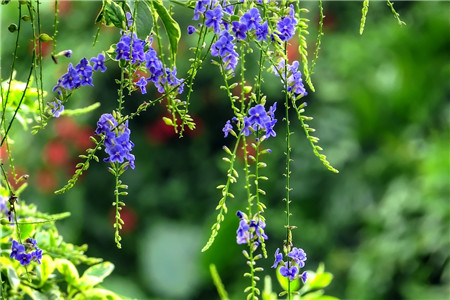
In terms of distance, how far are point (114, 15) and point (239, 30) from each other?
15cm

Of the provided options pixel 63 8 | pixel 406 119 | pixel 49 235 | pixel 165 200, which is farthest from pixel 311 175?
pixel 49 235

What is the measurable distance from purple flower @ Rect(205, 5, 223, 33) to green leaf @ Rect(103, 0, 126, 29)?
0.39 feet

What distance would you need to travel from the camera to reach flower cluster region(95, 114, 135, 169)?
3.10 ft

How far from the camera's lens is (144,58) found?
0.98m

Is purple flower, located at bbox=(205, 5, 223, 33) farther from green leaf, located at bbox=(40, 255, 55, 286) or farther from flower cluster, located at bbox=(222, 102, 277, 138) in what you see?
green leaf, located at bbox=(40, 255, 55, 286)

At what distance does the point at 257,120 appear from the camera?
968mm

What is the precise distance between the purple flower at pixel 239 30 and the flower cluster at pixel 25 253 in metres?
0.35

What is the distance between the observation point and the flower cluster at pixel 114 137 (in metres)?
0.94

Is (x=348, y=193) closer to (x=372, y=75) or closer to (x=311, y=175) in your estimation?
(x=311, y=175)

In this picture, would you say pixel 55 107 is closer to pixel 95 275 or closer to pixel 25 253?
pixel 25 253

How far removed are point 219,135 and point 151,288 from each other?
1218mm

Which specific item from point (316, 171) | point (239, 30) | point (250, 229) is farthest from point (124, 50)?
point (316, 171)

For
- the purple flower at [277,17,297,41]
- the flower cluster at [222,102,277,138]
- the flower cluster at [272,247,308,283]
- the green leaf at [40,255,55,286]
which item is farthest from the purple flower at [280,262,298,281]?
the green leaf at [40,255,55,286]

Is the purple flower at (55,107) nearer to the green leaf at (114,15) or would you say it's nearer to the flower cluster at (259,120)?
the green leaf at (114,15)
